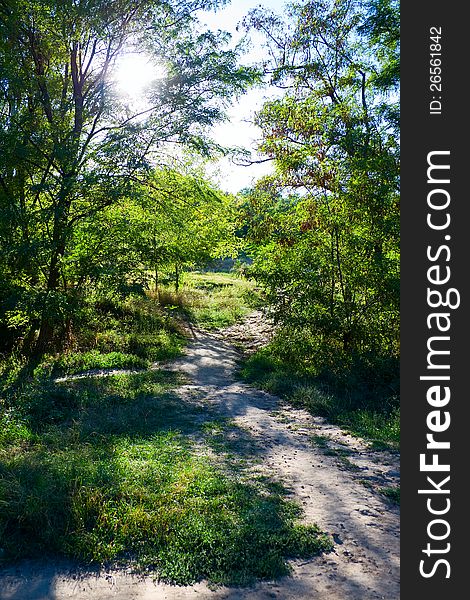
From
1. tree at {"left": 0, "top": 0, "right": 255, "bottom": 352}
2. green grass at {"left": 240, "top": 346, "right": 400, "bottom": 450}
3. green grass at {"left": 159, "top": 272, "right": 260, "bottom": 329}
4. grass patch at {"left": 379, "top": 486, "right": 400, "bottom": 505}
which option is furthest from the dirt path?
green grass at {"left": 159, "top": 272, "right": 260, "bottom": 329}

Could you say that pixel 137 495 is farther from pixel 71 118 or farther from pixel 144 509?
pixel 71 118

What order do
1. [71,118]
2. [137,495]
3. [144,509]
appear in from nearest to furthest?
[144,509], [137,495], [71,118]

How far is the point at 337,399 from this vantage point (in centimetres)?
824

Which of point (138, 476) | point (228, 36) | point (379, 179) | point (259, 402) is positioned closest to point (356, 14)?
point (228, 36)

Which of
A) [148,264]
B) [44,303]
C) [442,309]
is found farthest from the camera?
[148,264]

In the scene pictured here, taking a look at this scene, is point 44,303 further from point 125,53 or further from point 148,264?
point 125,53

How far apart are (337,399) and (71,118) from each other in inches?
334

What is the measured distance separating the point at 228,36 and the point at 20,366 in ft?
26.5

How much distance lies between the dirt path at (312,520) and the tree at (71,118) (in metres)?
4.23

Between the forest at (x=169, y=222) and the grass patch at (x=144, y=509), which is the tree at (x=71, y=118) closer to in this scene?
the forest at (x=169, y=222)

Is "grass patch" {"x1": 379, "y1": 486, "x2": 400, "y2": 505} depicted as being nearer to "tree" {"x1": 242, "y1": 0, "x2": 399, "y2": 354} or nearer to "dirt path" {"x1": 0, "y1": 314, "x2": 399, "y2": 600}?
"dirt path" {"x1": 0, "y1": 314, "x2": 399, "y2": 600}

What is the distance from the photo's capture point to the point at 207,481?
4770 millimetres

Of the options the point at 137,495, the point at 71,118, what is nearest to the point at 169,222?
the point at 71,118

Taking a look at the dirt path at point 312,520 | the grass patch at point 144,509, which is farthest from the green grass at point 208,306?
the grass patch at point 144,509
